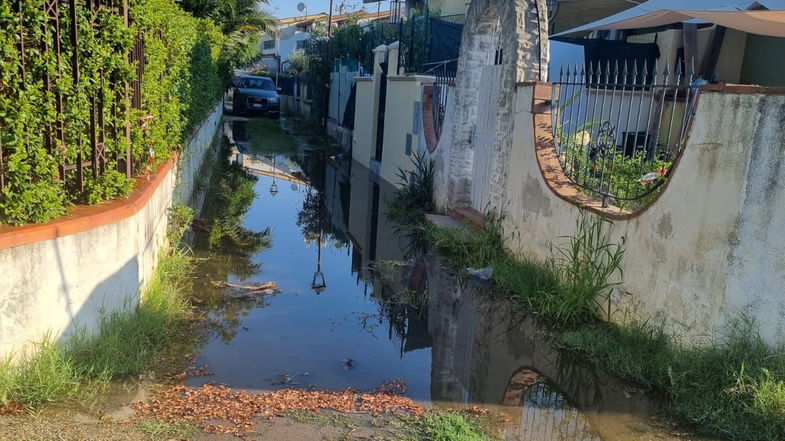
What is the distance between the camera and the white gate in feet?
27.4

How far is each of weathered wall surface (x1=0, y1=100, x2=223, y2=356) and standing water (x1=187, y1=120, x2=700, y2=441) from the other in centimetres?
81

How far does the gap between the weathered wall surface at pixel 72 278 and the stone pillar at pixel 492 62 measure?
437cm

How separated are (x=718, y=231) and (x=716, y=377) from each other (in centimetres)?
96

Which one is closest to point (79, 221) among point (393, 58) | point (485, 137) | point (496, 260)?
point (496, 260)

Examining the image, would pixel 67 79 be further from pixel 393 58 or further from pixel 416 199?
pixel 393 58

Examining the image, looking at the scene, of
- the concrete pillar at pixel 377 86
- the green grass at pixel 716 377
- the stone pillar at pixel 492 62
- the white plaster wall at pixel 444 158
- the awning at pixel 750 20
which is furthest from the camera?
the concrete pillar at pixel 377 86

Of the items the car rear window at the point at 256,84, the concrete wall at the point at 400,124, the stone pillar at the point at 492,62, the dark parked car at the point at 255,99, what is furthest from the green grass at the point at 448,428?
the car rear window at the point at 256,84

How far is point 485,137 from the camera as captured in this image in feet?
28.7

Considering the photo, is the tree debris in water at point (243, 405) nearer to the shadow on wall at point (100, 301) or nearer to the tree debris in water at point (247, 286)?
the shadow on wall at point (100, 301)

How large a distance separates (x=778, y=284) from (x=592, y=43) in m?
7.90

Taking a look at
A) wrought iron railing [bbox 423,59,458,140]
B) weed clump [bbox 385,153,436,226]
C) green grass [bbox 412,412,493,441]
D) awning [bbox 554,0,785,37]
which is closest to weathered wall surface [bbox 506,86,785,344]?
green grass [bbox 412,412,493,441]

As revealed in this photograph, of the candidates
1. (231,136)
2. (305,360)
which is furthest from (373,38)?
(305,360)

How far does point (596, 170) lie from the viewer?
6.46 meters

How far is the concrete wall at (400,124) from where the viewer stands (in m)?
11.9
